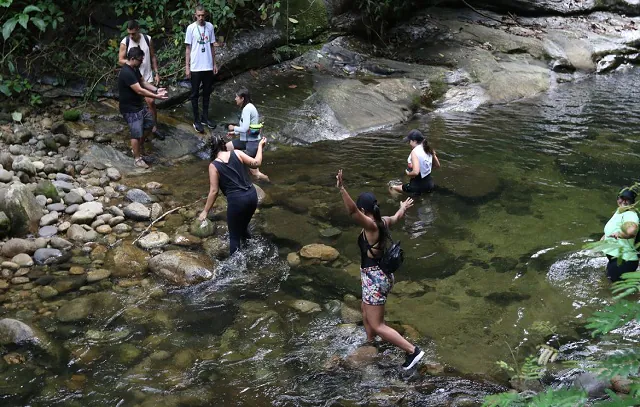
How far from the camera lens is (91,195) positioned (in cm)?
905

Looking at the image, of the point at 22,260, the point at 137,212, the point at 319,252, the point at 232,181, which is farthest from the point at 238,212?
the point at 22,260

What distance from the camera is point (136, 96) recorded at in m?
9.93

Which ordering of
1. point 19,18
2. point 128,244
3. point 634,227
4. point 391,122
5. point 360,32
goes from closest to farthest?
point 634,227 → point 128,244 → point 19,18 → point 391,122 → point 360,32

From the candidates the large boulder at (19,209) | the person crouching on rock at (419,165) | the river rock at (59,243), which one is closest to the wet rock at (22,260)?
the river rock at (59,243)

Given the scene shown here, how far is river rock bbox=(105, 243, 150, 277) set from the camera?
7550 millimetres

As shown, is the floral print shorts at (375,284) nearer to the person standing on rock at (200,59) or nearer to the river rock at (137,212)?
the river rock at (137,212)

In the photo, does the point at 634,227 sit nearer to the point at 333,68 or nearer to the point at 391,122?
the point at 391,122

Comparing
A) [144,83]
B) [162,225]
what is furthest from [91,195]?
[144,83]

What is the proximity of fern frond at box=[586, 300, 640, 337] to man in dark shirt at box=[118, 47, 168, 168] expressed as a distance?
8.13m

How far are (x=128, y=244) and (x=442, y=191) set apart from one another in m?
4.83

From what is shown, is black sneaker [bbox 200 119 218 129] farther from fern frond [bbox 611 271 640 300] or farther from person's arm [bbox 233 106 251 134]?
fern frond [bbox 611 271 640 300]

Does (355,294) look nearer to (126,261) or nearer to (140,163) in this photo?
(126,261)

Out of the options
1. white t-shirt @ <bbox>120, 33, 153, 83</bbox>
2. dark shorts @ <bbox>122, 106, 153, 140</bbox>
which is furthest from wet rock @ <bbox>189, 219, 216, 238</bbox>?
white t-shirt @ <bbox>120, 33, 153, 83</bbox>

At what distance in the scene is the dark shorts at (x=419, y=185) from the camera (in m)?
9.62
